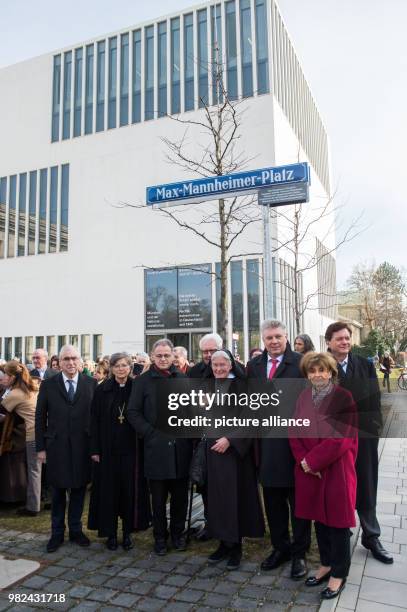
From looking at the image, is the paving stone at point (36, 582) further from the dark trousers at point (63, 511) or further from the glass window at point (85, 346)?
the glass window at point (85, 346)

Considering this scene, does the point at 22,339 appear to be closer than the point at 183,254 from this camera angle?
No

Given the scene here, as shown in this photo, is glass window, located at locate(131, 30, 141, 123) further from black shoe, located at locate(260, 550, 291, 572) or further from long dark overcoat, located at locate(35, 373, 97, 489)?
black shoe, located at locate(260, 550, 291, 572)

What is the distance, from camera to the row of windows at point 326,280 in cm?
3543

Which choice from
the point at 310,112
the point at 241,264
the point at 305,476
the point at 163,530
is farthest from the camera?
the point at 310,112

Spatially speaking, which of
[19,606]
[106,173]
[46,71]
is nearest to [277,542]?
[19,606]

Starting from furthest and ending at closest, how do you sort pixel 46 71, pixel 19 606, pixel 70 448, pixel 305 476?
pixel 46 71 → pixel 70 448 → pixel 305 476 → pixel 19 606

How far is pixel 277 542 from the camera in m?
4.14

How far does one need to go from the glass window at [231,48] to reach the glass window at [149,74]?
4.64 meters

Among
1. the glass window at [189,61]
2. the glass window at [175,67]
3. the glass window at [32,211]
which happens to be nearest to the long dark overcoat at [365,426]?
the glass window at [189,61]

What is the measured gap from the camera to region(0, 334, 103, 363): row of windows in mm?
28188

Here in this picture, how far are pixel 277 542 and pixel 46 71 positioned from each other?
1332 inches

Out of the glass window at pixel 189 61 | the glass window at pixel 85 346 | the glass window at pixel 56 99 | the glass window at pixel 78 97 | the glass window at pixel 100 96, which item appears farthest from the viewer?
the glass window at pixel 56 99

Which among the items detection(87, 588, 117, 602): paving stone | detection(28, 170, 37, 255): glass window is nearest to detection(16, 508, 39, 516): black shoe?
detection(87, 588, 117, 602): paving stone

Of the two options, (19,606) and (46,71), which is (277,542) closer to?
(19,606)
